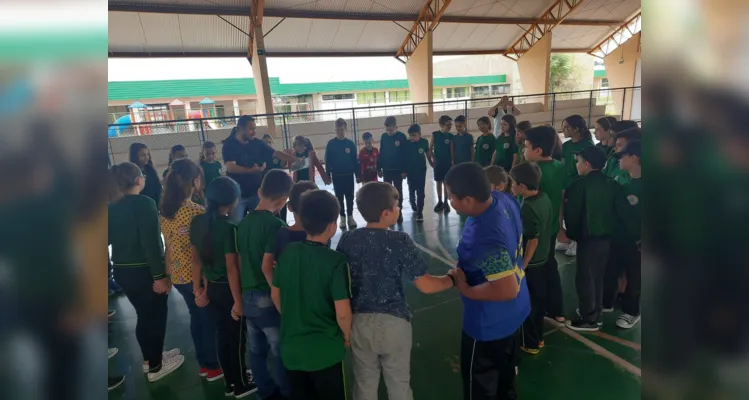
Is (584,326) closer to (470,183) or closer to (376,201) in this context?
(470,183)

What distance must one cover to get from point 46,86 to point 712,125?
569 millimetres

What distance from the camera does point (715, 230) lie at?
367 millimetres

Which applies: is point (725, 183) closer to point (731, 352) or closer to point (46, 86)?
point (731, 352)

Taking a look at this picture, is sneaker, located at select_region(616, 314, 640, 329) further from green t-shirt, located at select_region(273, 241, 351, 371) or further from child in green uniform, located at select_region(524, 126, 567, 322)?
green t-shirt, located at select_region(273, 241, 351, 371)

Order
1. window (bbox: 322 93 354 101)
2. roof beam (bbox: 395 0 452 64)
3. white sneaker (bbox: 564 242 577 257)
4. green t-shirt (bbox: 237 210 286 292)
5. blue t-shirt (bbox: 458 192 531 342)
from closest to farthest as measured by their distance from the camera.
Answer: blue t-shirt (bbox: 458 192 531 342)
green t-shirt (bbox: 237 210 286 292)
white sneaker (bbox: 564 242 577 257)
roof beam (bbox: 395 0 452 64)
window (bbox: 322 93 354 101)

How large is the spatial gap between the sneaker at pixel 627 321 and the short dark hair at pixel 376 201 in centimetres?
253

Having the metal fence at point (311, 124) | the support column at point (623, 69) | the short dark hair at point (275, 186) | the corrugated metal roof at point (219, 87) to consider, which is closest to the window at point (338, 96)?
the corrugated metal roof at point (219, 87)

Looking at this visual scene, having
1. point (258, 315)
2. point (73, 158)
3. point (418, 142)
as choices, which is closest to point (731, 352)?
point (73, 158)

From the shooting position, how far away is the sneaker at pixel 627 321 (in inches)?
125

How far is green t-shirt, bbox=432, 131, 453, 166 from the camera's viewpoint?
6.22 m

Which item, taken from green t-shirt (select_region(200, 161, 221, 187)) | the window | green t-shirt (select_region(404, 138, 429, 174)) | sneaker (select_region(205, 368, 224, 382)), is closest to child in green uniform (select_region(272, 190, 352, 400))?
sneaker (select_region(205, 368, 224, 382))

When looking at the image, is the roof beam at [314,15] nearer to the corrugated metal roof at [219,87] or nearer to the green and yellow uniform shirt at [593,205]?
the corrugated metal roof at [219,87]

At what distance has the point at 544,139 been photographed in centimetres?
294

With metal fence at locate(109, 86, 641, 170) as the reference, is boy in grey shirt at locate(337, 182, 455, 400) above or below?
below
